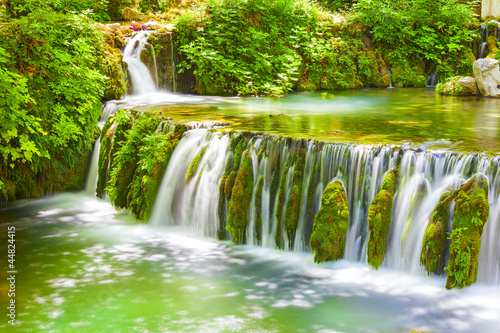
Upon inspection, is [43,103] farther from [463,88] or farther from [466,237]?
[463,88]

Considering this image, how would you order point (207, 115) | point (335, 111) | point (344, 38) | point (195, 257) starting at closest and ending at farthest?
point (195, 257)
point (207, 115)
point (335, 111)
point (344, 38)

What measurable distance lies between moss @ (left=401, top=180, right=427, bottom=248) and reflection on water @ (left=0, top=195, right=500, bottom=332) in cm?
53

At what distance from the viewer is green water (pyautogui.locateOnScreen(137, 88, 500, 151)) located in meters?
7.98

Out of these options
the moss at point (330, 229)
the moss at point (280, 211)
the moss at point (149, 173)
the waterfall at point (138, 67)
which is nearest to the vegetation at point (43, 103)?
the moss at point (149, 173)

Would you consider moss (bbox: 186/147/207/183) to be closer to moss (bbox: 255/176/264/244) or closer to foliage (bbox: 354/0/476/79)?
moss (bbox: 255/176/264/244)

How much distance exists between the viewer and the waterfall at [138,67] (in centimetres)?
1367

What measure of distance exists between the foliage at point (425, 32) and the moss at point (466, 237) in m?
12.2

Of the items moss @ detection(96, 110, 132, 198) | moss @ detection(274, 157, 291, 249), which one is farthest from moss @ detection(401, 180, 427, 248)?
moss @ detection(96, 110, 132, 198)

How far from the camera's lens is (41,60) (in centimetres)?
948

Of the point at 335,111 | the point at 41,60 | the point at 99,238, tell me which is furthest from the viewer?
the point at 335,111

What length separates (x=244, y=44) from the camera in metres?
15.7

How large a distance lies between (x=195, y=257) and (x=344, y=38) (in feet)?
39.6

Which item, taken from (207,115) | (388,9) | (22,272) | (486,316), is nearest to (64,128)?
(207,115)

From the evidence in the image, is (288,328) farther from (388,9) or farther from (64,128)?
(388,9)
